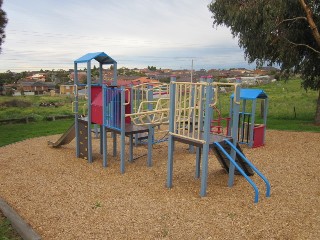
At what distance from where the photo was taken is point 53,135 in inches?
463

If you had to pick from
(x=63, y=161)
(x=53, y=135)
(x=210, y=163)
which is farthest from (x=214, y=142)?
(x=53, y=135)

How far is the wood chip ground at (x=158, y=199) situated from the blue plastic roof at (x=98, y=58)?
2633 mm

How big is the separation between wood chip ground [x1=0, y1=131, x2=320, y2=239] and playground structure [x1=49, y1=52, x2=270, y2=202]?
1.09ft

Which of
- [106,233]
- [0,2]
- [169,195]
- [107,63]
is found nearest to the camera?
[106,233]

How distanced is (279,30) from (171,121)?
7.38 m

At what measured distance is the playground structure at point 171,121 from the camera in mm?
5266

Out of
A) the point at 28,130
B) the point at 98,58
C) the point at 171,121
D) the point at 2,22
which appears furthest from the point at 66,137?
the point at 2,22

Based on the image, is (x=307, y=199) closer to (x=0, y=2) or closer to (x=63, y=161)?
(x=63, y=161)

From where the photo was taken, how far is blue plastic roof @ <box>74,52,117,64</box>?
7.54 m

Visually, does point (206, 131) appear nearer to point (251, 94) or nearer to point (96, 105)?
point (96, 105)

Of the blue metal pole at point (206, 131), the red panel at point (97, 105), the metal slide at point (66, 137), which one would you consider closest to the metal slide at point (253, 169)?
the blue metal pole at point (206, 131)

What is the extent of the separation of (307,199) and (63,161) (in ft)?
19.0

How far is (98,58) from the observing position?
27.0 feet

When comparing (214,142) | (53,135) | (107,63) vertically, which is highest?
(107,63)
